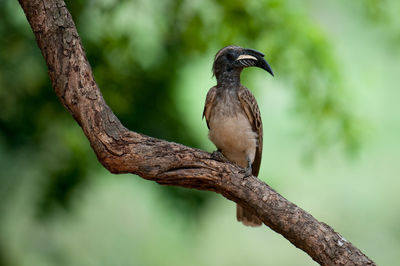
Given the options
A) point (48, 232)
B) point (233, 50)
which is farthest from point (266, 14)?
point (48, 232)

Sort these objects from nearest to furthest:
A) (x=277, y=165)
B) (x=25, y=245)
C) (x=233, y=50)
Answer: (x=233, y=50), (x=25, y=245), (x=277, y=165)

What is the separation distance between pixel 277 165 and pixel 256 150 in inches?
195

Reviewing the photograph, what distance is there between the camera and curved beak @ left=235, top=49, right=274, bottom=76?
511cm

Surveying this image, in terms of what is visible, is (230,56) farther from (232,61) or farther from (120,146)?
(120,146)

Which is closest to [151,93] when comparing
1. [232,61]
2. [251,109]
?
[232,61]

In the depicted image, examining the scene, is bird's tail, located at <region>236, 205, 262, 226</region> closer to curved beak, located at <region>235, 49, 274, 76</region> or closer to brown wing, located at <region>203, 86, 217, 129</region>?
brown wing, located at <region>203, 86, 217, 129</region>

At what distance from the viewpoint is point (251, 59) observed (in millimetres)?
5266

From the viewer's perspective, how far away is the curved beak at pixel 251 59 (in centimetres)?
511

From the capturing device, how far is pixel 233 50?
5.39 m

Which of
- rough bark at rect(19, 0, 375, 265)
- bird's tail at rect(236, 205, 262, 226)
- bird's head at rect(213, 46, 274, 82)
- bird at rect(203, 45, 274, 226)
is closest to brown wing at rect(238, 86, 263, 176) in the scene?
bird at rect(203, 45, 274, 226)

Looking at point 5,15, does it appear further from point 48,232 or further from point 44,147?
point 48,232

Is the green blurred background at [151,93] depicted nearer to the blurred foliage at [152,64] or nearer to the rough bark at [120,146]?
the blurred foliage at [152,64]

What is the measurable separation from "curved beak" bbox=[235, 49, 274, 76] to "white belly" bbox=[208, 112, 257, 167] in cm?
43

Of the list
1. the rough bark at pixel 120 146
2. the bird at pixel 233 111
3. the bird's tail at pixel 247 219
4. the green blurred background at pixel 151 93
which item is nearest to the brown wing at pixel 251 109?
the bird at pixel 233 111
